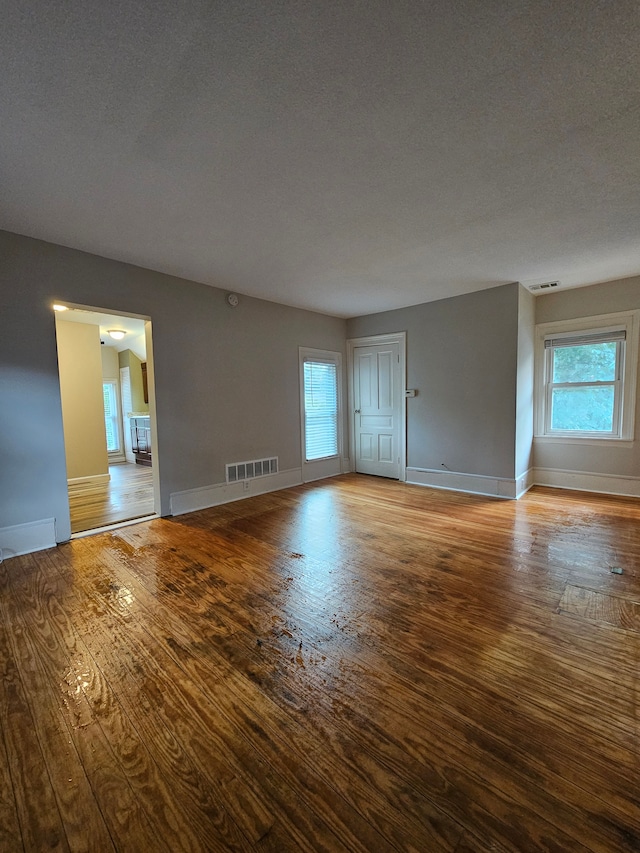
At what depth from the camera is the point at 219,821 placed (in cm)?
106

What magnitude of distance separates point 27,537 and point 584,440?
20.4 feet

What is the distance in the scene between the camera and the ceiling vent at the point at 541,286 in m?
4.24

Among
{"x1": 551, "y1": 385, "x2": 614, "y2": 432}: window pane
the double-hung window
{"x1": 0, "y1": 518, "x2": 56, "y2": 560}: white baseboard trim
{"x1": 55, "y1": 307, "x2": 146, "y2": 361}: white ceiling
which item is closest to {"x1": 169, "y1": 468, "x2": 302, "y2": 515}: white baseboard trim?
the double-hung window

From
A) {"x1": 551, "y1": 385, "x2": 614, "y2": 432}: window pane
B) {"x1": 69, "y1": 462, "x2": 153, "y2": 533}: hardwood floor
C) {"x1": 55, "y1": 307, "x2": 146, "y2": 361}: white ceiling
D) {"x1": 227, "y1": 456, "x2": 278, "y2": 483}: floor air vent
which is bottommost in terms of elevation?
{"x1": 69, "y1": 462, "x2": 153, "y2": 533}: hardwood floor

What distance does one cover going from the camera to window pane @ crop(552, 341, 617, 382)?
174 inches

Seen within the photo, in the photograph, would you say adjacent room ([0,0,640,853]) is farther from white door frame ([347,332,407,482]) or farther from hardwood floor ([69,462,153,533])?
white door frame ([347,332,407,482])

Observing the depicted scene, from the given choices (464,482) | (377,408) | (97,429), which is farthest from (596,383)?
(97,429)

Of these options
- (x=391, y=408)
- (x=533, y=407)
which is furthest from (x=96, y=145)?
(x=533, y=407)

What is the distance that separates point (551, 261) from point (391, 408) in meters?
2.70

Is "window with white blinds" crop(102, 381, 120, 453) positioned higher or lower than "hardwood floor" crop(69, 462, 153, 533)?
higher

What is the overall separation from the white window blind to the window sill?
3.00 meters

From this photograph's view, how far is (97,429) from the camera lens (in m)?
5.65

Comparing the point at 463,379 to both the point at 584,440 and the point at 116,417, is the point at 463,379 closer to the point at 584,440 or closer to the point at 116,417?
the point at 584,440

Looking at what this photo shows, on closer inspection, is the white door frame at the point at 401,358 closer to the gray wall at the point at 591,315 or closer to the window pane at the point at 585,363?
the gray wall at the point at 591,315
